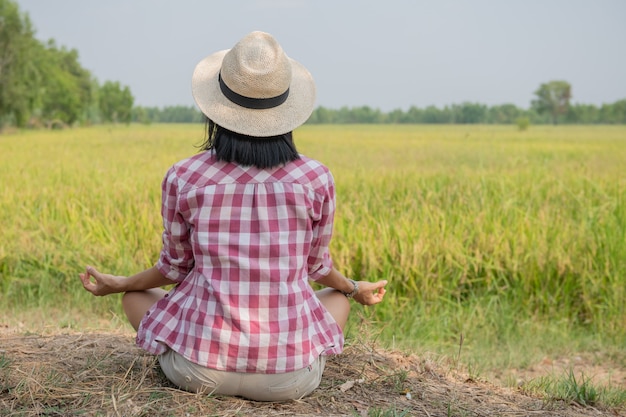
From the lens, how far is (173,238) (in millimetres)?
2352

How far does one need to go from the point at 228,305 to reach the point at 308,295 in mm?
279

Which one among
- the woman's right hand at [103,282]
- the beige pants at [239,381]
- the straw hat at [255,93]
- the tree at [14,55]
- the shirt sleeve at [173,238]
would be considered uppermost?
the tree at [14,55]

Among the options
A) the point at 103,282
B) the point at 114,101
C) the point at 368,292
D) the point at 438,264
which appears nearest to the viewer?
the point at 103,282

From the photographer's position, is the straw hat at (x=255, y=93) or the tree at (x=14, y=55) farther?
the tree at (x=14, y=55)

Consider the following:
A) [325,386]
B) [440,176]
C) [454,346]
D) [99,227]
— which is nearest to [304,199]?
[325,386]

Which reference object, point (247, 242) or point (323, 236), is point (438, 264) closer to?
point (323, 236)

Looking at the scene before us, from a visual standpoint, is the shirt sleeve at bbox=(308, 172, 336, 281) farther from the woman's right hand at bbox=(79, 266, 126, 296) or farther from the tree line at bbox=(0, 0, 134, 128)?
the tree line at bbox=(0, 0, 134, 128)

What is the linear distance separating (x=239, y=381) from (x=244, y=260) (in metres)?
0.40

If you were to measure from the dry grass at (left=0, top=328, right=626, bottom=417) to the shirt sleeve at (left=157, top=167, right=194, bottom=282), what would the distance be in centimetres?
39

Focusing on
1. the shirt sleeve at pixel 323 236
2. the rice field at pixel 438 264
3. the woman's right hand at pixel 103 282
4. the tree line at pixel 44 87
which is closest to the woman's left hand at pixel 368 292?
the shirt sleeve at pixel 323 236

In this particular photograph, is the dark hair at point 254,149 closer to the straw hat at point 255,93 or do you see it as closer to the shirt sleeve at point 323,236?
the straw hat at point 255,93

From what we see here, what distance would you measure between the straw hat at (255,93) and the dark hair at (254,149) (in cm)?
4

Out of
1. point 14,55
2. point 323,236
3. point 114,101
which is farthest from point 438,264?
point 114,101

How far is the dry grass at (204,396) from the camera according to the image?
2365mm
